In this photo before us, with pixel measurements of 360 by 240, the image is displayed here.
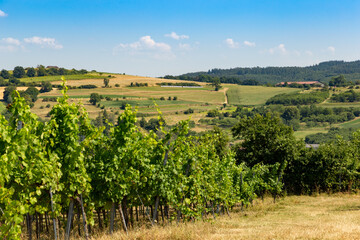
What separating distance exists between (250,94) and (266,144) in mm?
115779

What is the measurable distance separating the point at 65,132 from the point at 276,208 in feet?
46.7

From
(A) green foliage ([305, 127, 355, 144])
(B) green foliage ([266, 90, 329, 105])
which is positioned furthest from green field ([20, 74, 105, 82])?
(A) green foliage ([305, 127, 355, 144])

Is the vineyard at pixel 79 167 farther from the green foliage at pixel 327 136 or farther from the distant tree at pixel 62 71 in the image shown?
the distant tree at pixel 62 71

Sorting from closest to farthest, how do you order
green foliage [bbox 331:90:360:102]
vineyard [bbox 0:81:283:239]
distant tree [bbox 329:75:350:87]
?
vineyard [bbox 0:81:283:239] → green foliage [bbox 331:90:360:102] → distant tree [bbox 329:75:350:87]

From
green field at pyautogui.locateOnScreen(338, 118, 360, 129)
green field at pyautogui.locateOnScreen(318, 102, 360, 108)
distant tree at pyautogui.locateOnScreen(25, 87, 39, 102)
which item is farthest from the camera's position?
green field at pyautogui.locateOnScreen(318, 102, 360, 108)

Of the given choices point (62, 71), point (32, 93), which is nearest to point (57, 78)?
point (62, 71)

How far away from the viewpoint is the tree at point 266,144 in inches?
1111

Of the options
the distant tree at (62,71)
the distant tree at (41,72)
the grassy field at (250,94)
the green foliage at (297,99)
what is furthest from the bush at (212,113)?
the distant tree at (41,72)

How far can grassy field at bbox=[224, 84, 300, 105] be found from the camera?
12925cm

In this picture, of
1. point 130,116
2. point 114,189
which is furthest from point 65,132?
point 114,189

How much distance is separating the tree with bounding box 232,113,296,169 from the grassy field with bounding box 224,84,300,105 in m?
94.0

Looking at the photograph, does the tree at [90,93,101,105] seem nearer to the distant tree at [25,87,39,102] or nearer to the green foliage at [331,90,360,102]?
the distant tree at [25,87,39,102]

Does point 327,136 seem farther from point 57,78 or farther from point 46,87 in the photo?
point 57,78

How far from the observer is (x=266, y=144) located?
29.8 meters
